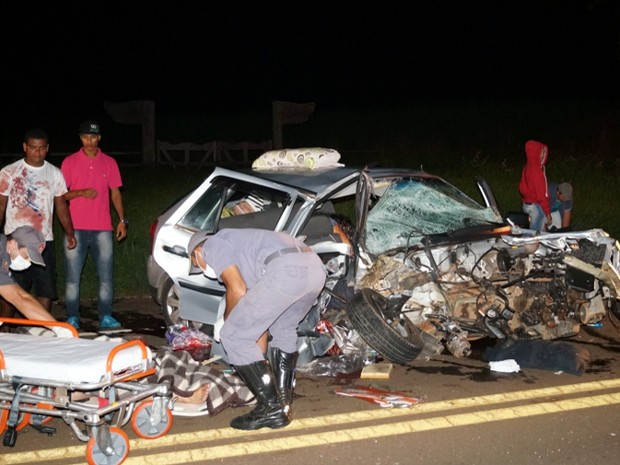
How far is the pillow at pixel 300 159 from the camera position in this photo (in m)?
7.84

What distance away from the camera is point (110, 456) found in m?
4.83

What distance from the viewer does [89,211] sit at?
8.20 m

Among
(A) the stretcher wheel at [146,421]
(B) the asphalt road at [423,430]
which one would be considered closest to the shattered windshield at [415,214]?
(B) the asphalt road at [423,430]

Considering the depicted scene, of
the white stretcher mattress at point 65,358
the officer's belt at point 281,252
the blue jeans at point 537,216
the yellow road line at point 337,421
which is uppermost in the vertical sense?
the officer's belt at point 281,252

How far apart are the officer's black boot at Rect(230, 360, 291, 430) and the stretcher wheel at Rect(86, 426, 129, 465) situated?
841mm

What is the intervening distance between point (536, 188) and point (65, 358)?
722cm

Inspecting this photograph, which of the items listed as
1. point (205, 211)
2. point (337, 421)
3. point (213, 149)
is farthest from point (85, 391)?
point (213, 149)

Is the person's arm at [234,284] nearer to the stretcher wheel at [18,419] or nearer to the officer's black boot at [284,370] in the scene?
the officer's black boot at [284,370]

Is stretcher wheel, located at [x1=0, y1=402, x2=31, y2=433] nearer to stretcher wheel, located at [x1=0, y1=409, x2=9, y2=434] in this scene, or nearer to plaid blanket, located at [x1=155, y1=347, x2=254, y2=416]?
stretcher wheel, located at [x1=0, y1=409, x2=9, y2=434]

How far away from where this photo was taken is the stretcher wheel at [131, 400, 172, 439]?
5293mm

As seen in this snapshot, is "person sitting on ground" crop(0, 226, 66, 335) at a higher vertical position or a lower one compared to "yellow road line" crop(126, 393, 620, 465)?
higher

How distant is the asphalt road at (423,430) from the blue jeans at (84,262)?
2721 millimetres

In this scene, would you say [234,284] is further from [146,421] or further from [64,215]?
[64,215]

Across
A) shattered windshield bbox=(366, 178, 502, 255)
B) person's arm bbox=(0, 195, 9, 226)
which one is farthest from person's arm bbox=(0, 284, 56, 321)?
shattered windshield bbox=(366, 178, 502, 255)
